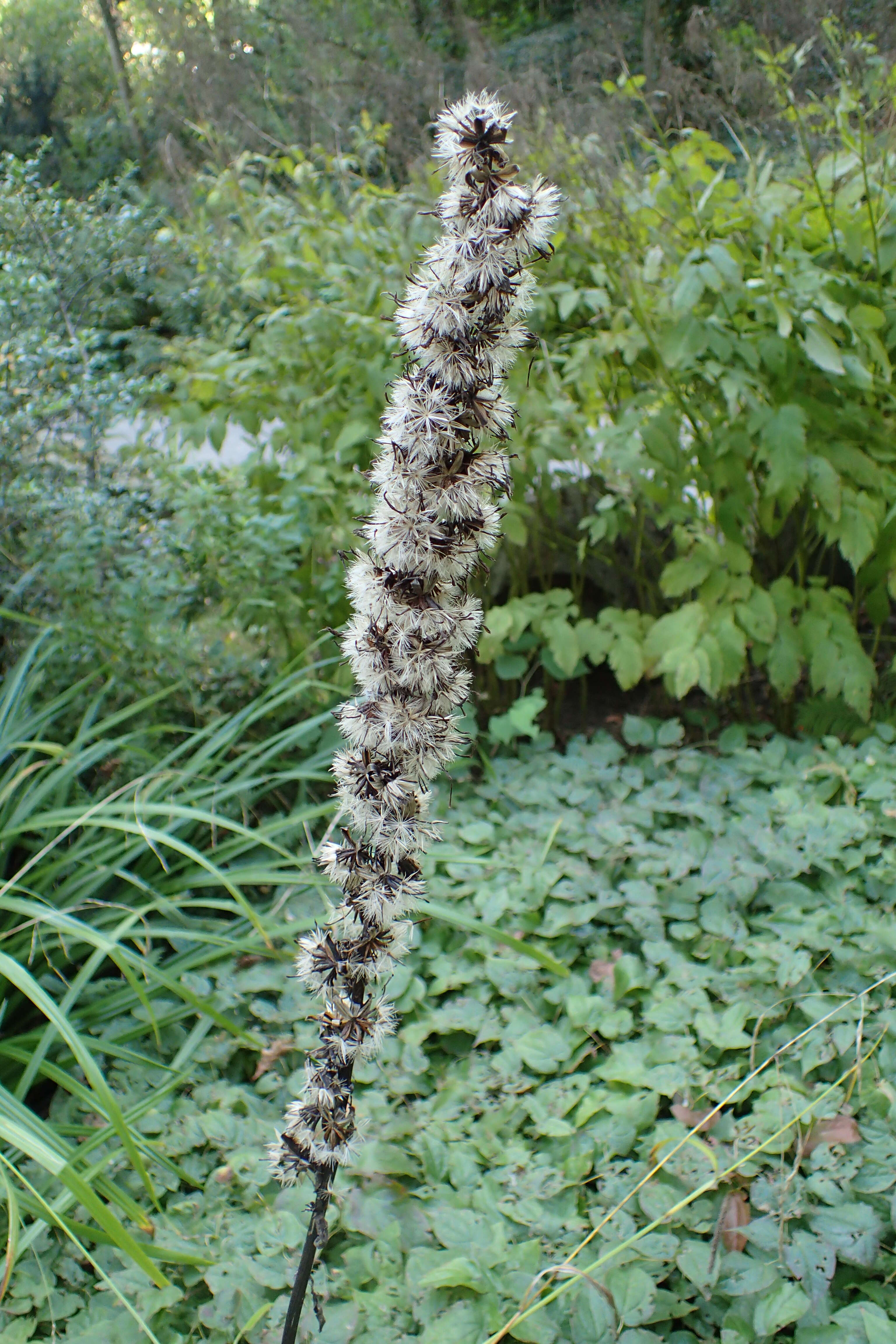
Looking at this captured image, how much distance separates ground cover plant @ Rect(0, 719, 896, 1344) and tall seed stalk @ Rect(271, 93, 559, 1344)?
1.54 feet

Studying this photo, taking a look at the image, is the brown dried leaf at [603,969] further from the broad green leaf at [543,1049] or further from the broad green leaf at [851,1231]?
the broad green leaf at [851,1231]

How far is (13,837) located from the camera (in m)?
2.45

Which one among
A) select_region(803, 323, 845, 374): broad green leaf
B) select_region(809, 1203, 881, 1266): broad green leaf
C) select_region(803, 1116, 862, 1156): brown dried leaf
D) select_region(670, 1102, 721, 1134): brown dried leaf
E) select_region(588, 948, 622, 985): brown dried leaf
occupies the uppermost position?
select_region(803, 323, 845, 374): broad green leaf

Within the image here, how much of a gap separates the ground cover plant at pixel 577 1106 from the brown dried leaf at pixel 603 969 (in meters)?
0.01

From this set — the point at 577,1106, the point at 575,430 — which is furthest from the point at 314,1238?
the point at 575,430

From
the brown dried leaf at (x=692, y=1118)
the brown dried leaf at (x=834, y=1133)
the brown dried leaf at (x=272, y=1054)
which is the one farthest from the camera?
the brown dried leaf at (x=272, y=1054)

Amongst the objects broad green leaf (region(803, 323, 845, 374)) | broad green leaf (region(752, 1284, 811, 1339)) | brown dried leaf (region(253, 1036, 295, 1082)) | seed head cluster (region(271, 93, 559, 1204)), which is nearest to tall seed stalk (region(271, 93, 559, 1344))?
seed head cluster (region(271, 93, 559, 1204))

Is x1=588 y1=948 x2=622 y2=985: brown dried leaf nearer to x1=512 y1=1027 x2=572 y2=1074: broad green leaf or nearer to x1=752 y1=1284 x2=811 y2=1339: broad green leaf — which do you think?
x1=512 y1=1027 x2=572 y2=1074: broad green leaf

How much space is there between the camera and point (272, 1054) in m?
2.11

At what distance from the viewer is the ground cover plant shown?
149cm

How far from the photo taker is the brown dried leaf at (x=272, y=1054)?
2104 millimetres

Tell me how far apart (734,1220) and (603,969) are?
0.73m

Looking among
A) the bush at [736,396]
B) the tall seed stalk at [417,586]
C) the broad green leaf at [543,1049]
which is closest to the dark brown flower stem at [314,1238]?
the tall seed stalk at [417,586]

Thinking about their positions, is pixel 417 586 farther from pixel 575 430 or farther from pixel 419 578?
pixel 575 430
